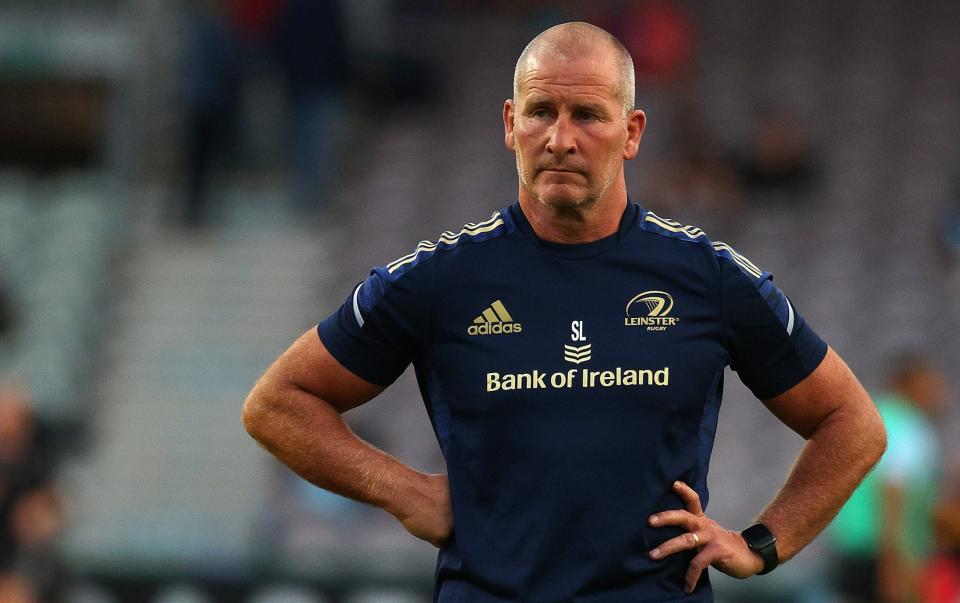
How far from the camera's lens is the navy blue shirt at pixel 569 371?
11.3 feet

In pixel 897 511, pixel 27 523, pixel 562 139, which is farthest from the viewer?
pixel 27 523

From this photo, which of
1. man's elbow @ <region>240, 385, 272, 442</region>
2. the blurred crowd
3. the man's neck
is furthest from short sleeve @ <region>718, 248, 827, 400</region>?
the blurred crowd

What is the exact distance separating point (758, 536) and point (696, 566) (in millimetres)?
235

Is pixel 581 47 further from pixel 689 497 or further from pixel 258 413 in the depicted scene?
pixel 258 413

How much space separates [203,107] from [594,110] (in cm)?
984

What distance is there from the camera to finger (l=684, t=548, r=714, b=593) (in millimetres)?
3516

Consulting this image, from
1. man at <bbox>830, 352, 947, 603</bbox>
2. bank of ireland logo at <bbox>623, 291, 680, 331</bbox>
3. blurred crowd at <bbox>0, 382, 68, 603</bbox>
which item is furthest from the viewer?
blurred crowd at <bbox>0, 382, 68, 603</bbox>

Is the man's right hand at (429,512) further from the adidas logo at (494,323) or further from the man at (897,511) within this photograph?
the man at (897,511)

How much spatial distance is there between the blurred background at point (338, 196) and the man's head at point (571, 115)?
707cm

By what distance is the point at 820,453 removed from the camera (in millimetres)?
3691

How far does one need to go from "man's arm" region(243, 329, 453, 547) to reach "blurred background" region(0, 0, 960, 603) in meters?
6.70

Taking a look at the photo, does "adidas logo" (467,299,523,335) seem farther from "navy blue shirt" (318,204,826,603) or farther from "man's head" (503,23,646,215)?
"man's head" (503,23,646,215)

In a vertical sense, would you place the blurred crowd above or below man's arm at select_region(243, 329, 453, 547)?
below

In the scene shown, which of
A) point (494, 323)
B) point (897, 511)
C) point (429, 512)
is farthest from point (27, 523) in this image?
point (494, 323)
